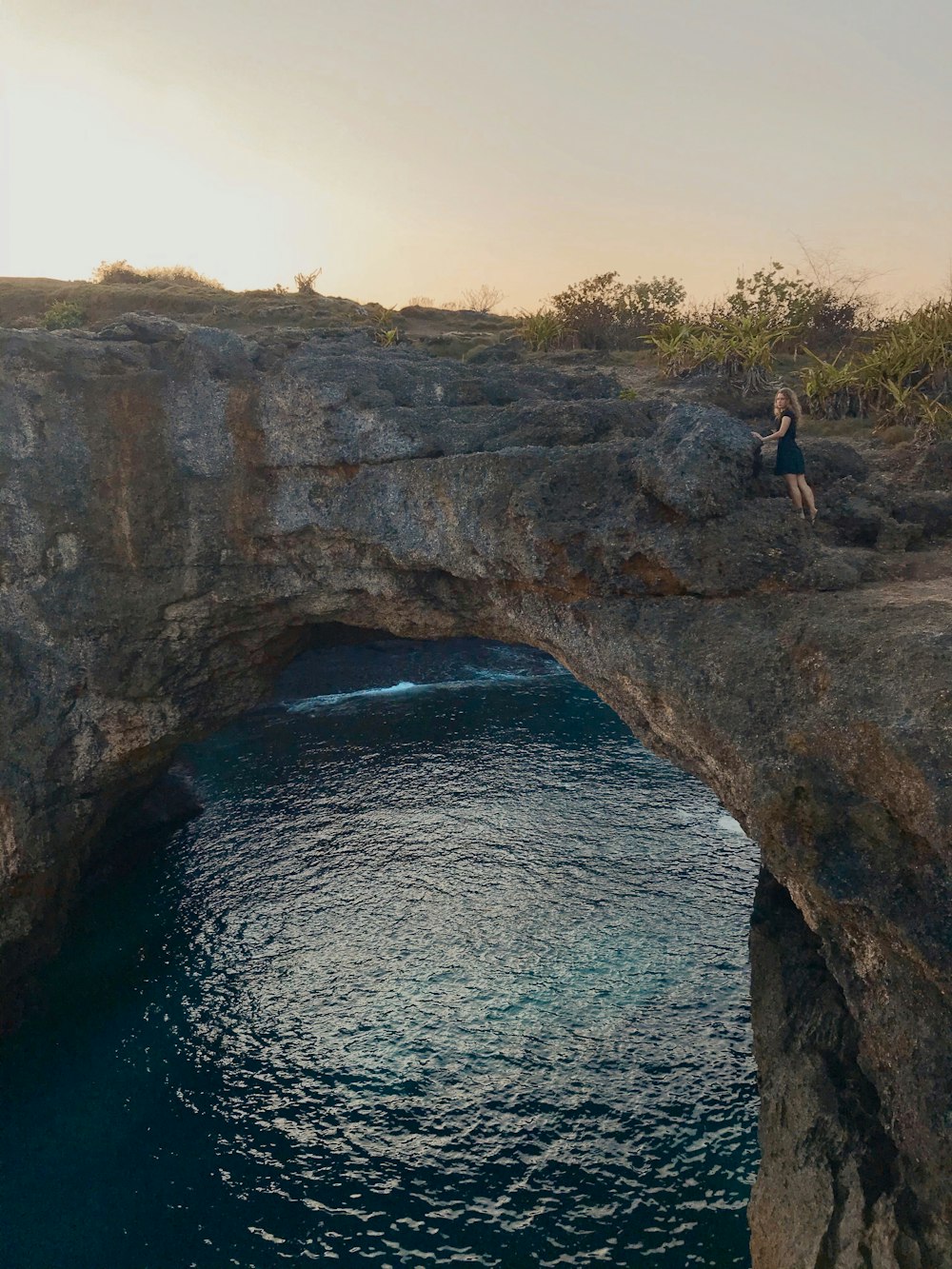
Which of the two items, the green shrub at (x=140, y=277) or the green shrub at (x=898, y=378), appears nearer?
the green shrub at (x=898, y=378)

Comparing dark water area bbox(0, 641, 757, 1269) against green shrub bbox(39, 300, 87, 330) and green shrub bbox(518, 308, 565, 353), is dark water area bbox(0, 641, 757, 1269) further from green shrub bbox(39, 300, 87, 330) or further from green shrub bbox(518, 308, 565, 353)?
green shrub bbox(39, 300, 87, 330)

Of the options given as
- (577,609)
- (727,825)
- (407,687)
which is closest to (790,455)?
(577,609)

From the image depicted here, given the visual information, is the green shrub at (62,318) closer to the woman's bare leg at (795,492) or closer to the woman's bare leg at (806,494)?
the woman's bare leg at (795,492)

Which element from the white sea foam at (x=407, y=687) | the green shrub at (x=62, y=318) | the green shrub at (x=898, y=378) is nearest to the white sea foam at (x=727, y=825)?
the green shrub at (x=898, y=378)

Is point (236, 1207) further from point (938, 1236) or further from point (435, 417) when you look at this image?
point (435, 417)

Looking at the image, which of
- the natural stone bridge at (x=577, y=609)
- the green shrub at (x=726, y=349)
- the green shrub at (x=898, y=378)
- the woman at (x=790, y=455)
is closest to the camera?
the natural stone bridge at (x=577, y=609)

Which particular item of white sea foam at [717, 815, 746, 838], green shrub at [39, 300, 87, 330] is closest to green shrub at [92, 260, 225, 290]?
green shrub at [39, 300, 87, 330]
